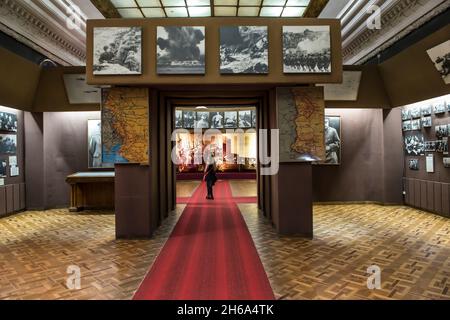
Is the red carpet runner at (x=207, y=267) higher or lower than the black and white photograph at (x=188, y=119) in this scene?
lower

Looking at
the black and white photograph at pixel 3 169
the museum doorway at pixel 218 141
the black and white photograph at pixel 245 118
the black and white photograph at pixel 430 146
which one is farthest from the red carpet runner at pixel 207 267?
the black and white photograph at pixel 245 118

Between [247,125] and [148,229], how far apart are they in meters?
12.6

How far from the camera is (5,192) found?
7.83 meters

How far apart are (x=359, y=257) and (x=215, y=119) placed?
14.0 meters

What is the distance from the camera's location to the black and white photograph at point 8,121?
7.71 metres

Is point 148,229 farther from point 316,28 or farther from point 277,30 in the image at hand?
point 316,28

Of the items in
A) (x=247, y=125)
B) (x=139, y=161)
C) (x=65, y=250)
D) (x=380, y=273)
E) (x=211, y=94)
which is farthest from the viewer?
(x=247, y=125)

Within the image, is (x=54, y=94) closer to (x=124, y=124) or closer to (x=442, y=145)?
(x=124, y=124)

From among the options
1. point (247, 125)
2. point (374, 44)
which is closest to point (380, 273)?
point (374, 44)

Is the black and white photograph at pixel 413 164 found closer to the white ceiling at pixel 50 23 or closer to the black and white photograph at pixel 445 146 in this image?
the black and white photograph at pixel 445 146

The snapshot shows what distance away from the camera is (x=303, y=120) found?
5.63m

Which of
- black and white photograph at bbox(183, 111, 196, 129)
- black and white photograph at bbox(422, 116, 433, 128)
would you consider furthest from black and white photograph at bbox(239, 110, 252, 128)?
black and white photograph at bbox(422, 116, 433, 128)

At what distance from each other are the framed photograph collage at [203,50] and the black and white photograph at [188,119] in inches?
478

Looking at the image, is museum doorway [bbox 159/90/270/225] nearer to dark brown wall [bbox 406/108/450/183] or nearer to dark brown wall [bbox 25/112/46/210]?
dark brown wall [bbox 25/112/46/210]
